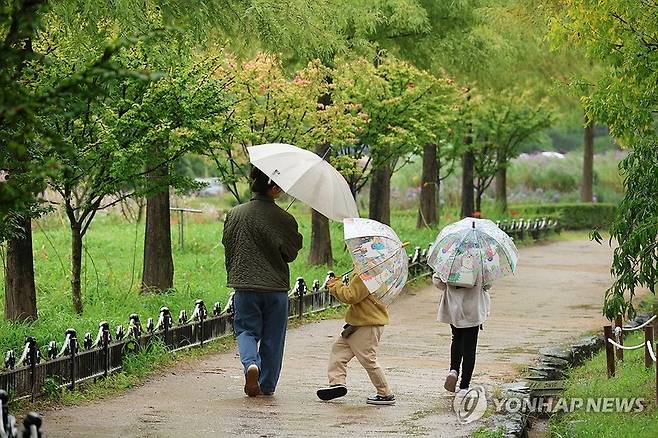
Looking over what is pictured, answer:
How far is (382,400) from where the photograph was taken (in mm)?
9969

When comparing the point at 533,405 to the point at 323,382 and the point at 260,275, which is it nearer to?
the point at 323,382

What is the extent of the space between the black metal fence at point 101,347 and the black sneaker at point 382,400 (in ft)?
7.82

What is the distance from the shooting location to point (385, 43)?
2198 centimetres

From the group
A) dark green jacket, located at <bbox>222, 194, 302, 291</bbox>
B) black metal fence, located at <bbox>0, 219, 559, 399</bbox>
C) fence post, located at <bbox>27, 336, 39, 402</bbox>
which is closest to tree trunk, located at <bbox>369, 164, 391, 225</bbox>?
black metal fence, located at <bbox>0, 219, 559, 399</bbox>

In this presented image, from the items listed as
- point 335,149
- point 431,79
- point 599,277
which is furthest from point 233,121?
point 599,277

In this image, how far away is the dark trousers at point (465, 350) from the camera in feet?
34.2

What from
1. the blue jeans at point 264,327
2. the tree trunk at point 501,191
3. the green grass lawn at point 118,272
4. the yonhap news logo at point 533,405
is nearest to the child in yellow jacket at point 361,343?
the blue jeans at point 264,327

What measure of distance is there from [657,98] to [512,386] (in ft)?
11.1

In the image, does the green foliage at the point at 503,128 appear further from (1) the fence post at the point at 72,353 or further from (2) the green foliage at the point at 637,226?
(1) the fence post at the point at 72,353

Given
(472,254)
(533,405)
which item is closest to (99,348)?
(472,254)

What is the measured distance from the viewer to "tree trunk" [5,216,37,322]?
39.4 feet

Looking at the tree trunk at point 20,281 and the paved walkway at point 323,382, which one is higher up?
the tree trunk at point 20,281

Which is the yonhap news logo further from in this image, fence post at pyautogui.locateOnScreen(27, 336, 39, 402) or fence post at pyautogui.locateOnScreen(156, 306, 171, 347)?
fence post at pyautogui.locateOnScreen(27, 336, 39, 402)

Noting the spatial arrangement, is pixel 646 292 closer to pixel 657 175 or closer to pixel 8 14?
pixel 657 175
